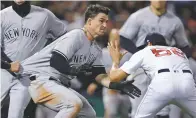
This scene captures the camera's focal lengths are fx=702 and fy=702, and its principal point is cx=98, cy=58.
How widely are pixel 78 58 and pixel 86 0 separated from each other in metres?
5.38

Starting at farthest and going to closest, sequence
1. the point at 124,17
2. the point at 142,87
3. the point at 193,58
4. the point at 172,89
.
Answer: the point at 124,17, the point at 193,58, the point at 142,87, the point at 172,89

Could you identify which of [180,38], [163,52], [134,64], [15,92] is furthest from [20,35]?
[180,38]

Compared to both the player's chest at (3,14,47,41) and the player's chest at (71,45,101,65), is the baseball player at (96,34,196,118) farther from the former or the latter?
the player's chest at (3,14,47,41)

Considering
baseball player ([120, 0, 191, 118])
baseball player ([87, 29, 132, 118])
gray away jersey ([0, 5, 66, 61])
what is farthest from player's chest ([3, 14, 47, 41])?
baseball player ([87, 29, 132, 118])

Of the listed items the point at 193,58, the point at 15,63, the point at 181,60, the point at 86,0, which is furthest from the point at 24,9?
the point at 86,0

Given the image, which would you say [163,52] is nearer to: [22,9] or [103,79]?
[103,79]

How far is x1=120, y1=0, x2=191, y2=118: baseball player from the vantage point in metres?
9.39

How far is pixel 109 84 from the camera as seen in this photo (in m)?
7.46

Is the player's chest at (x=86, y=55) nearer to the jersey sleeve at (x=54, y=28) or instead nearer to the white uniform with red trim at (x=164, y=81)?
the white uniform with red trim at (x=164, y=81)

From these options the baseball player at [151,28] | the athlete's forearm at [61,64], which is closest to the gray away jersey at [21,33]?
the athlete's forearm at [61,64]

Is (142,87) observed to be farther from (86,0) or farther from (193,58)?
(86,0)

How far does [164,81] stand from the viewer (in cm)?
713

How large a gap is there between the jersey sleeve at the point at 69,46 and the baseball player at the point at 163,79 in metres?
0.49

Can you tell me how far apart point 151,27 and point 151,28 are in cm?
1
